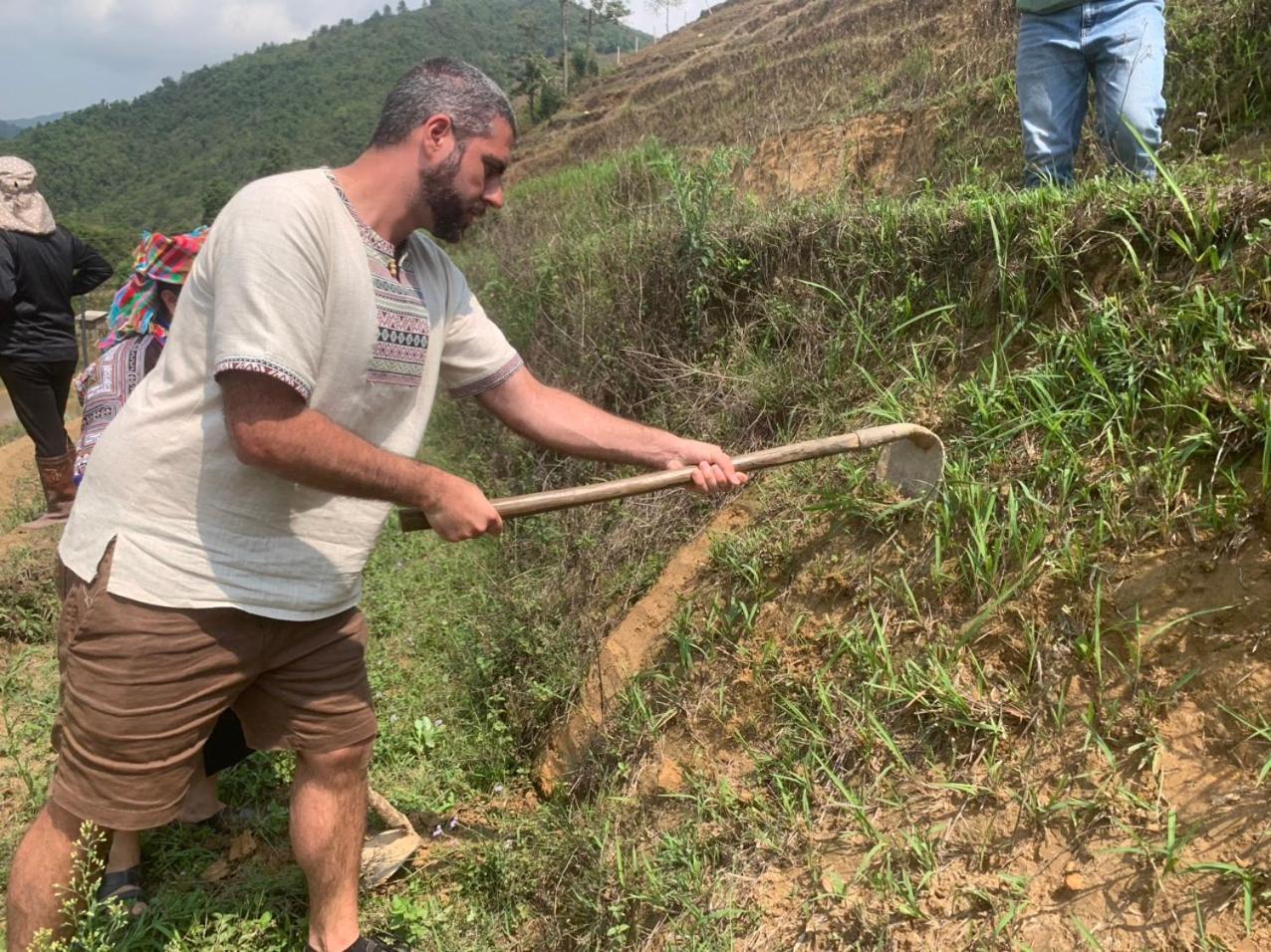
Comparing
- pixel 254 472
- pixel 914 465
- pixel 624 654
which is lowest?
pixel 624 654

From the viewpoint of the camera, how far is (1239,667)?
1743 millimetres

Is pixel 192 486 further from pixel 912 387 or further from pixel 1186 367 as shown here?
pixel 1186 367

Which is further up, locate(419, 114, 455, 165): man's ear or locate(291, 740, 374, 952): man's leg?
locate(419, 114, 455, 165): man's ear

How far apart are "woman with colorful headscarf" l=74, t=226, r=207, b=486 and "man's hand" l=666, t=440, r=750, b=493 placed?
1.80m

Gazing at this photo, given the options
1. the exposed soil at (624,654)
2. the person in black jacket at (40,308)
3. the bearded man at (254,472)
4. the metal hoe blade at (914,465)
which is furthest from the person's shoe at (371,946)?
the person in black jacket at (40,308)

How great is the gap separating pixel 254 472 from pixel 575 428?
0.93m

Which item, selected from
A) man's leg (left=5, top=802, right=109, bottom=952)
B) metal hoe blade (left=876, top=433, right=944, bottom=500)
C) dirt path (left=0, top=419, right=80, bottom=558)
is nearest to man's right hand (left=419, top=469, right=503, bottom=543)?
man's leg (left=5, top=802, right=109, bottom=952)

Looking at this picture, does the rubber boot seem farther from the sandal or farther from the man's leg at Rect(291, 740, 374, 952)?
the man's leg at Rect(291, 740, 374, 952)

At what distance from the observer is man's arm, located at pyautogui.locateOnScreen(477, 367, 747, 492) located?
2.42m

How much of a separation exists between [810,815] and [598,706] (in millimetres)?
991

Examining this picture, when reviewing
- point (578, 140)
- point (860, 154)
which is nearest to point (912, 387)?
point (860, 154)

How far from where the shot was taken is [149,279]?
2.82 m

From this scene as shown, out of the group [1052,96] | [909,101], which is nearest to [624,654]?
[1052,96]

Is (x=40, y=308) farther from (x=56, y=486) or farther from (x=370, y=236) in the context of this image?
(x=370, y=236)
